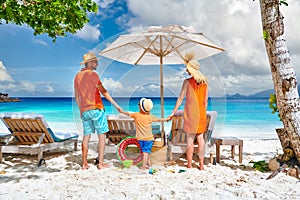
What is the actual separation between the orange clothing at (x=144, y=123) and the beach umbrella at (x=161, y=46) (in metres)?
0.24

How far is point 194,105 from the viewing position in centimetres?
436

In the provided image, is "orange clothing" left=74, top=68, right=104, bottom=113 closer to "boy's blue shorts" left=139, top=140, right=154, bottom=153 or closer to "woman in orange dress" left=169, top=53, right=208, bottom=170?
"boy's blue shorts" left=139, top=140, right=154, bottom=153

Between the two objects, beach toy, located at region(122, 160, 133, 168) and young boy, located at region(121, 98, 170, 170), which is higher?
young boy, located at region(121, 98, 170, 170)

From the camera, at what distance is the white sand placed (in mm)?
3482

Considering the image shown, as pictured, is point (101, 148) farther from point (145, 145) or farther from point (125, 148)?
point (145, 145)

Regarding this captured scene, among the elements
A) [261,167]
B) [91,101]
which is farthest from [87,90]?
[261,167]

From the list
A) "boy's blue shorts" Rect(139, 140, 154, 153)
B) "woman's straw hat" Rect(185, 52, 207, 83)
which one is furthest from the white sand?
"woman's straw hat" Rect(185, 52, 207, 83)

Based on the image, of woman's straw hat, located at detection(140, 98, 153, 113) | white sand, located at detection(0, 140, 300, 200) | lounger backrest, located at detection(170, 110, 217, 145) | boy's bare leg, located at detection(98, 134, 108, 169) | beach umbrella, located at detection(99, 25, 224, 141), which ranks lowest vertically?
white sand, located at detection(0, 140, 300, 200)

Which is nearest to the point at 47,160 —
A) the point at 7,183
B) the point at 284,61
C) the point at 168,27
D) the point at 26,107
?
the point at 7,183

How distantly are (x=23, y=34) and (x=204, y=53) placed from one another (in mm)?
41539

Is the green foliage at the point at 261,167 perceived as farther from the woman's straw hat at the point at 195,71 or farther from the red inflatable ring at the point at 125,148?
the red inflatable ring at the point at 125,148

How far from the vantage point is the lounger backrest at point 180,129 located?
4621 mm

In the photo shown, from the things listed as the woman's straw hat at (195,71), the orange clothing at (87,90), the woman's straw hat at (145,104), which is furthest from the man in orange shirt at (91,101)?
the woman's straw hat at (195,71)

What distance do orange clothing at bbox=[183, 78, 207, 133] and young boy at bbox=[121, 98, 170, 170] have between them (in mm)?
335
